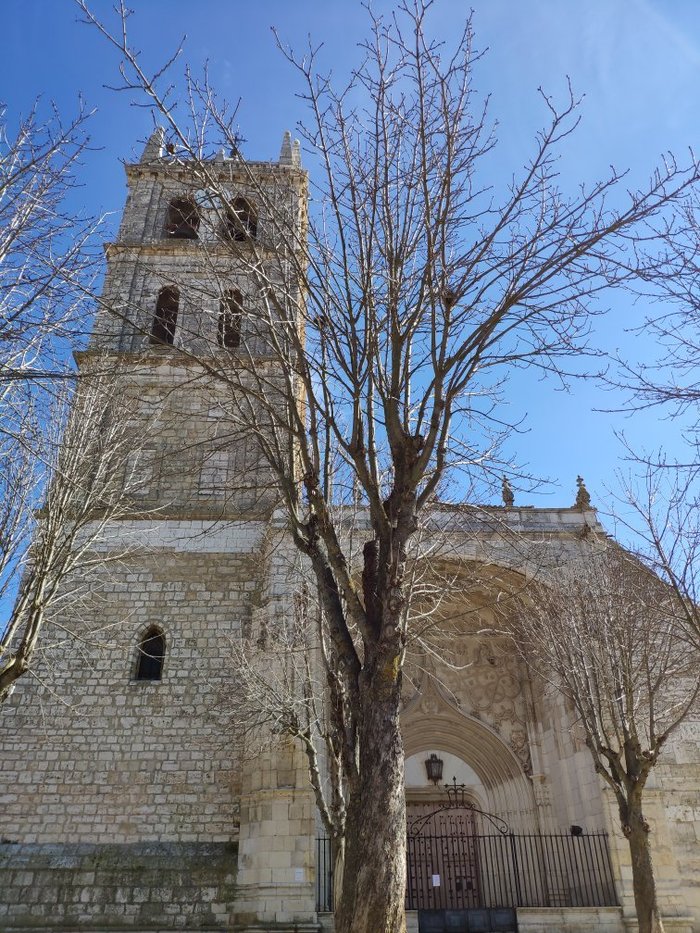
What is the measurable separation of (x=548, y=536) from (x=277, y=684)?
240 inches

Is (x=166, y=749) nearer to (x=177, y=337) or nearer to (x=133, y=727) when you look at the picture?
(x=133, y=727)

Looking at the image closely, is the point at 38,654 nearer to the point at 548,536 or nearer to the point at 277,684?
the point at 277,684

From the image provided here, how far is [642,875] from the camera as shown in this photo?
9266mm

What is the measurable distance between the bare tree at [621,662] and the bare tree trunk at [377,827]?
5.37m

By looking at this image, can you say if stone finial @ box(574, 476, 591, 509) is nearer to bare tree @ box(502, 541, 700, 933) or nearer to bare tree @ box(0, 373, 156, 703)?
bare tree @ box(502, 541, 700, 933)

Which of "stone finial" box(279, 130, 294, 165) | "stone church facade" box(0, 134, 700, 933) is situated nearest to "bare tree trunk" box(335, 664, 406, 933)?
"stone church facade" box(0, 134, 700, 933)

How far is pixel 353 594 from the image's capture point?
540 centimetres

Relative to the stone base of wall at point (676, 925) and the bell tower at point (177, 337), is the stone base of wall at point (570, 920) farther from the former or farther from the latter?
the bell tower at point (177, 337)

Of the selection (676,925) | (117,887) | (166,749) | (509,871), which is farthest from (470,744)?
(117,887)

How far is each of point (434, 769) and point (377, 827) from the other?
10.5 meters

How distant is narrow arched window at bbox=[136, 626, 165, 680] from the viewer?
42.7 ft

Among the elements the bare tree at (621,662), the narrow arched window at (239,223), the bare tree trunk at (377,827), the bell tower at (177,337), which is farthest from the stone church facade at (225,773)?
the bare tree trunk at (377,827)

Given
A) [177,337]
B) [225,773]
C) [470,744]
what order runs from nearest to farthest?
1. [225,773]
2. [177,337]
3. [470,744]

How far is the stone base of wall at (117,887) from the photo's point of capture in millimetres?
10547
